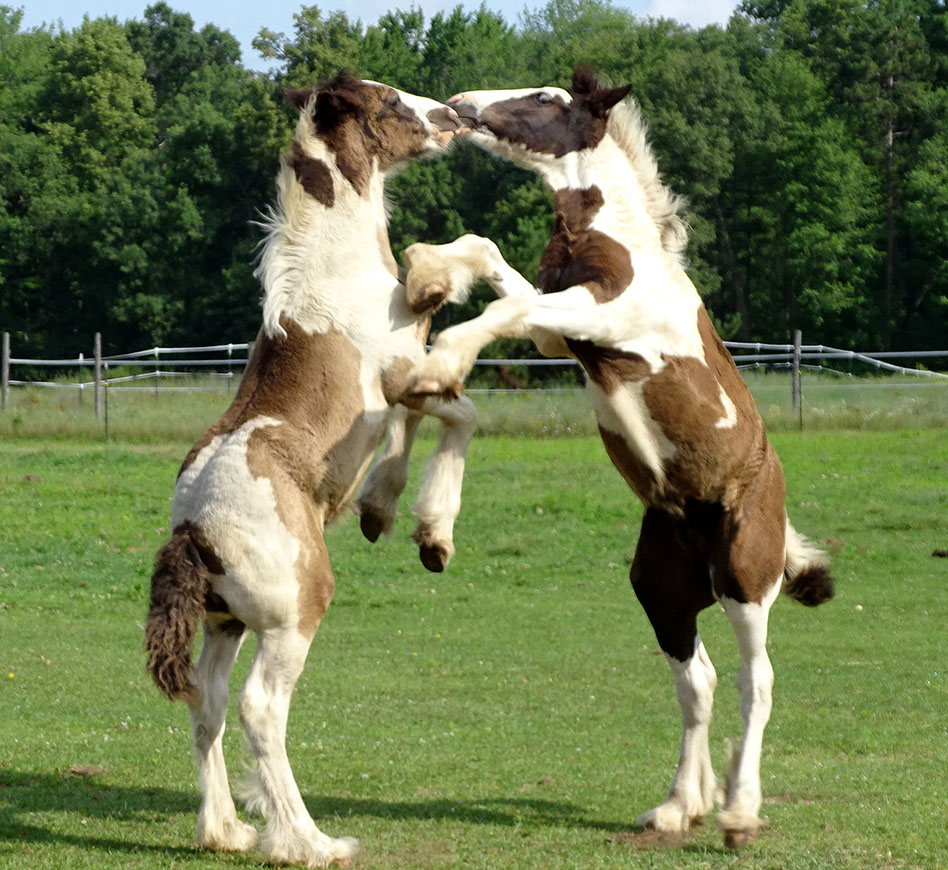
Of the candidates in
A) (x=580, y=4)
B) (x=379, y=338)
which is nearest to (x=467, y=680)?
A: (x=379, y=338)

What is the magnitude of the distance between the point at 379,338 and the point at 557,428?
17.4 metres

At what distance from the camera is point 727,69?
171 feet

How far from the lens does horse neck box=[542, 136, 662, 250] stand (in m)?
5.52

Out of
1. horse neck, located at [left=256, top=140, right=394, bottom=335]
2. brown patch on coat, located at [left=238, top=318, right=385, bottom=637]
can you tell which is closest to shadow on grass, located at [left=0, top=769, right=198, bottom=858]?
brown patch on coat, located at [left=238, top=318, right=385, bottom=637]

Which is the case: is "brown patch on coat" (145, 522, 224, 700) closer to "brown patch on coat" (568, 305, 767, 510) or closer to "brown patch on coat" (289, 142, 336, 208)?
"brown patch on coat" (289, 142, 336, 208)

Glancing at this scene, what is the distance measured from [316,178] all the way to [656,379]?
1.58 m

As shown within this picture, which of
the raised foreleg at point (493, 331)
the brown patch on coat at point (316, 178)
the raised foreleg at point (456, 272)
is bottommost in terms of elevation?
the raised foreleg at point (493, 331)

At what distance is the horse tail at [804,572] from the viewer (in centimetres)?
602

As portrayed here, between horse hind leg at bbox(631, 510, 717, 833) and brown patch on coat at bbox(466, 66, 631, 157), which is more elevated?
brown patch on coat at bbox(466, 66, 631, 157)

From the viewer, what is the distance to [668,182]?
4600 centimetres

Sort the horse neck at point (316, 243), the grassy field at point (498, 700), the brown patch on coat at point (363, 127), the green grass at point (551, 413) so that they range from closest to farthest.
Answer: the horse neck at point (316, 243) < the brown patch on coat at point (363, 127) < the grassy field at point (498, 700) < the green grass at point (551, 413)

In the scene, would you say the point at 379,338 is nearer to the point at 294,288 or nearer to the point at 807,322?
Answer: the point at 294,288

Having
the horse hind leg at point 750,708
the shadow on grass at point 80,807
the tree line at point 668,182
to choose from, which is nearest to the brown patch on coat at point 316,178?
the horse hind leg at point 750,708

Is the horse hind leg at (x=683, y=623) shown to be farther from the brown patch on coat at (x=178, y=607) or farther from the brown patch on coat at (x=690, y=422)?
the brown patch on coat at (x=178, y=607)
